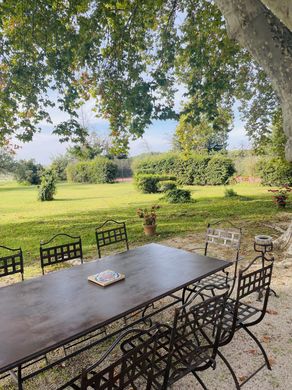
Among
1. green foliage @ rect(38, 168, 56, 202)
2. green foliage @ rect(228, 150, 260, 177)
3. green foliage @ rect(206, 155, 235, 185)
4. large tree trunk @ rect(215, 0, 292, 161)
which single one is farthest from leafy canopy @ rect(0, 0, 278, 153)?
green foliage @ rect(228, 150, 260, 177)

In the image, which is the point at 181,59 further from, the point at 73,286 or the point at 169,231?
the point at 73,286

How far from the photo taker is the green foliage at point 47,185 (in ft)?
49.4

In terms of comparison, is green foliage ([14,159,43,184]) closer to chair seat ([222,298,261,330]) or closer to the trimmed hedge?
the trimmed hedge

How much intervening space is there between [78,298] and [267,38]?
121 inches

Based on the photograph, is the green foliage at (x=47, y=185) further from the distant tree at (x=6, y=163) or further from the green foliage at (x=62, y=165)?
the distant tree at (x=6, y=163)

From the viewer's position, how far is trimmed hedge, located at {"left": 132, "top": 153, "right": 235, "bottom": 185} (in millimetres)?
18875

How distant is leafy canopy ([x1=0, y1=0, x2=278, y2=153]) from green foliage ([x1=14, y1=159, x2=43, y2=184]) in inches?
916

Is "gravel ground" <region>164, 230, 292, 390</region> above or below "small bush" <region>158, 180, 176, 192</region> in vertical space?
below

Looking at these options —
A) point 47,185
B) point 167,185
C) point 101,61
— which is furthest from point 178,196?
point 101,61

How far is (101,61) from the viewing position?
5.55m

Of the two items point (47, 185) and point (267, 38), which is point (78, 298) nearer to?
point (267, 38)

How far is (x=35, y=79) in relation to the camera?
5.02m

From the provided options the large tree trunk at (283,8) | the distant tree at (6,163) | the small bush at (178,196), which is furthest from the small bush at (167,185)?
the distant tree at (6,163)

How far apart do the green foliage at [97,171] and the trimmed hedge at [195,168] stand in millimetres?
3354
